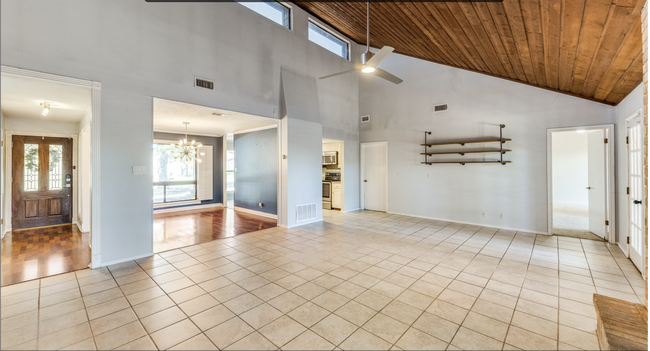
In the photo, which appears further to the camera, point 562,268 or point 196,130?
point 196,130

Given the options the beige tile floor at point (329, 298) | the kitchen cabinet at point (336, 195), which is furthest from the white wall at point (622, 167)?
the kitchen cabinet at point (336, 195)

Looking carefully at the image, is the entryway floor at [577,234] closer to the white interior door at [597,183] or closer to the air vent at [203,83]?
the white interior door at [597,183]

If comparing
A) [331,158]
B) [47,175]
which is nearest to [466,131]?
[331,158]

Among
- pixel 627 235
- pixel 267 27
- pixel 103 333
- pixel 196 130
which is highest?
pixel 267 27

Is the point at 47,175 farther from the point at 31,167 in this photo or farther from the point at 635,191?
the point at 635,191

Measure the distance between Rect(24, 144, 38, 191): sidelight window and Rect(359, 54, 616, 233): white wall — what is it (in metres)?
7.47

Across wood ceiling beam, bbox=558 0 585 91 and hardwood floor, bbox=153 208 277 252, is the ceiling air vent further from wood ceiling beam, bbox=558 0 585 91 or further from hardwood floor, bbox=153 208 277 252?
hardwood floor, bbox=153 208 277 252

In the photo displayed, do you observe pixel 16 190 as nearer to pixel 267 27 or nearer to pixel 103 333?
pixel 103 333

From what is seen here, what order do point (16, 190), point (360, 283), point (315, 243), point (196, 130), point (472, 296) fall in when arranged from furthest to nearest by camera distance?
point (196, 130)
point (16, 190)
point (315, 243)
point (360, 283)
point (472, 296)

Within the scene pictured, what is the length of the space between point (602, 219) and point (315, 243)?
201 inches

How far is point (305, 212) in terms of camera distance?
21.6 feet

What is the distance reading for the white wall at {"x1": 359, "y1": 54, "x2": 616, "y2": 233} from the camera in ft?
18.3

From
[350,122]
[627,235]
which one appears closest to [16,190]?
[350,122]

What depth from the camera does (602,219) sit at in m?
5.18
